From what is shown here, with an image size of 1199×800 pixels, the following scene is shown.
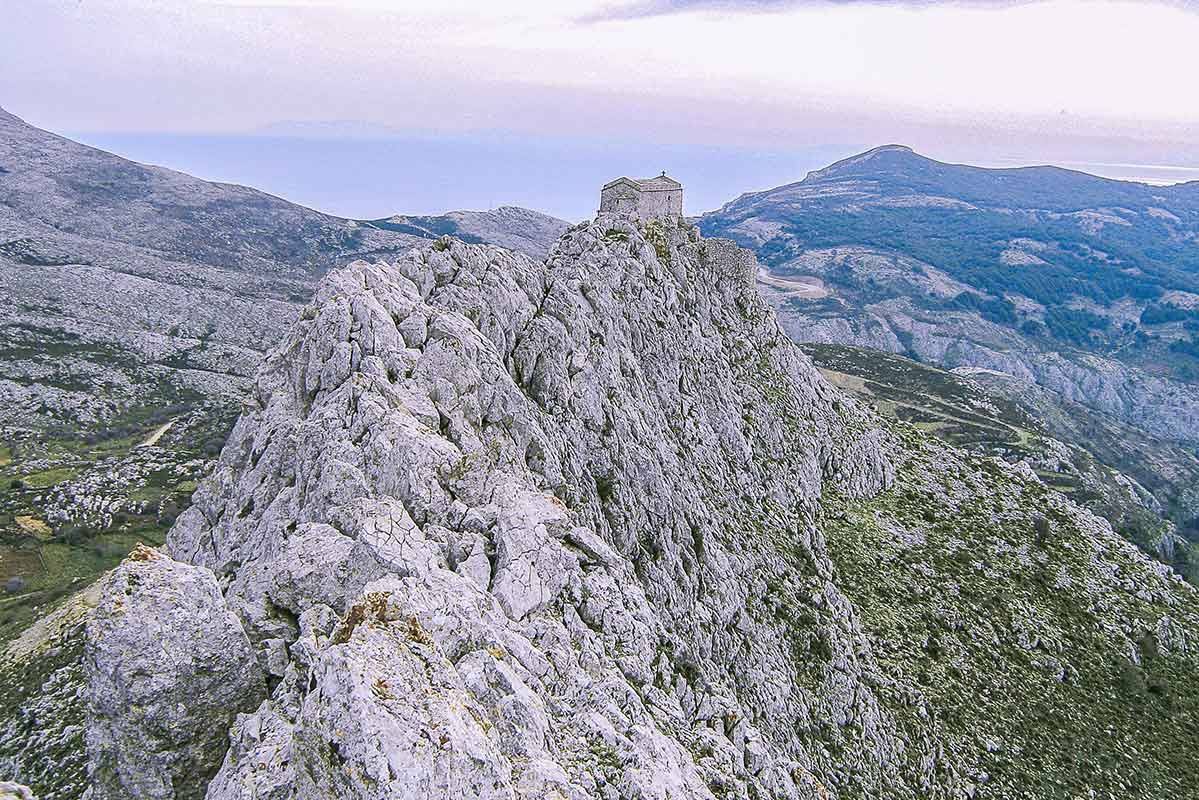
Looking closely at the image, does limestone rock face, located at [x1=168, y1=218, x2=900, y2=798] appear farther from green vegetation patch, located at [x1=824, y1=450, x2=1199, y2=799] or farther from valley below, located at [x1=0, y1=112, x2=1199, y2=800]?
green vegetation patch, located at [x1=824, y1=450, x2=1199, y2=799]

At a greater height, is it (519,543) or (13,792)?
(519,543)

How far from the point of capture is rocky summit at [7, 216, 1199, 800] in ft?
61.5

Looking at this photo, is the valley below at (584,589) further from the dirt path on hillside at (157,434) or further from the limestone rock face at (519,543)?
the dirt path on hillside at (157,434)

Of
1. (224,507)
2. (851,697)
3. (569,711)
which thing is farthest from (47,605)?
(851,697)

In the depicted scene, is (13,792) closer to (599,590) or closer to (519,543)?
(519,543)

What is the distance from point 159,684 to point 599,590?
16471 millimetres

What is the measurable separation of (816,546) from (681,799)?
121ft

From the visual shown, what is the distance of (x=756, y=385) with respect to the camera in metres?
65.6

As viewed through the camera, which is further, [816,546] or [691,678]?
[816,546]

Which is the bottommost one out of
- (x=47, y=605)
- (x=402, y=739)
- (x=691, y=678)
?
(x=47, y=605)

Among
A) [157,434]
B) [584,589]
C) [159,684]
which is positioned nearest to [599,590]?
[584,589]

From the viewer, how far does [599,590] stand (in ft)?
96.7

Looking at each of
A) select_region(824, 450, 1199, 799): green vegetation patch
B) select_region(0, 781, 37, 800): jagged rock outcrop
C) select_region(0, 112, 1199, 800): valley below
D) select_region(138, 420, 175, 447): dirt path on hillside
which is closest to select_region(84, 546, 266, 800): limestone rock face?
select_region(0, 112, 1199, 800): valley below

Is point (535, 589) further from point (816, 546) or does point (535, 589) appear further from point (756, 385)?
point (756, 385)
